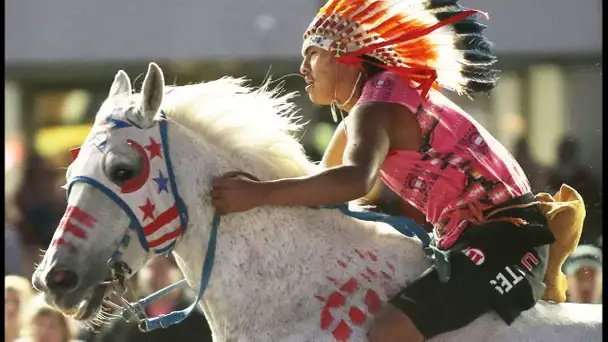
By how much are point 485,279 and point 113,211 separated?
108cm

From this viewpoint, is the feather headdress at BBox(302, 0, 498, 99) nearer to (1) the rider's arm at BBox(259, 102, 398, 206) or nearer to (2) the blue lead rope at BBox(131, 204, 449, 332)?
(1) the rider's arm at BBox(259, 102, 398, 206)

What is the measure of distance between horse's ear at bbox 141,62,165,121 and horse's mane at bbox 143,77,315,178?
0.10 m

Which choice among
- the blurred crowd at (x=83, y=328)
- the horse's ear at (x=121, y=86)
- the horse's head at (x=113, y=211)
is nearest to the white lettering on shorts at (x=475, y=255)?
the horse's head at (x=113, y=211)

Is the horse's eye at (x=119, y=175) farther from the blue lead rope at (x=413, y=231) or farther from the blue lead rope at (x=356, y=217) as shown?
the blue lead rope at (x=413, y=231)

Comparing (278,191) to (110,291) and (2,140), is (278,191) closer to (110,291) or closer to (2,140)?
(110,291)

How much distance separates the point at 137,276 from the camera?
5.95 meters

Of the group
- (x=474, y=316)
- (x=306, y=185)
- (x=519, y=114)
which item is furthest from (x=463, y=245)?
(x=519, y=114)

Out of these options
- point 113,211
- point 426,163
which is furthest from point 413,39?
point 113,211

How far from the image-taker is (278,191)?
9.64 ft

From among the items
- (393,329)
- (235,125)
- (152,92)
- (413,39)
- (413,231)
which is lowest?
(393,329)

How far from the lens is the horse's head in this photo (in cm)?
284

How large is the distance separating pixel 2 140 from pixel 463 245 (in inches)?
101

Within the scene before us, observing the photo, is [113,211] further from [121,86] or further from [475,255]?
[475,255]

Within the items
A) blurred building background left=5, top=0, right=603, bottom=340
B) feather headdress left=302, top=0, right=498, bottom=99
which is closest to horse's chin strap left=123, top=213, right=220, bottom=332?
feather headdress left=302, top=0, right=498, bottom=99
